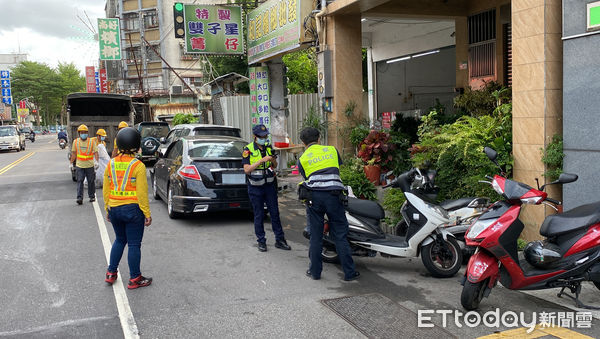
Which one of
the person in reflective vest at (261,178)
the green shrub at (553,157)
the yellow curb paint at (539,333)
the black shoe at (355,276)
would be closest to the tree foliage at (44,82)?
the person in reflective vest at (261,178)

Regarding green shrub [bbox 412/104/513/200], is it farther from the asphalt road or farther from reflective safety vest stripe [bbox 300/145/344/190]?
reflective safety vest stripe [bbox 300/145/344/190]

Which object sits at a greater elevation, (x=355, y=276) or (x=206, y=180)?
(x=206, y=180)

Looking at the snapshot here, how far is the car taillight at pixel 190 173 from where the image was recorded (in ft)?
27.6

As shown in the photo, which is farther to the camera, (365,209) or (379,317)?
(365,209)

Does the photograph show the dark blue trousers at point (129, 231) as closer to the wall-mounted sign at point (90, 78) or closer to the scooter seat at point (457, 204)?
the scooter seat at point (457, 204)

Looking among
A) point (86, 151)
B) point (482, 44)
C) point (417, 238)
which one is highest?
point (482, 44)

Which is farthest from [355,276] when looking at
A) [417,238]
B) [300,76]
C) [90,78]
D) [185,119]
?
[90,78]

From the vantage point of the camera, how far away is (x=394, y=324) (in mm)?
4336

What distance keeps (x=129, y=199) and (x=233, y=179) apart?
330 centimetres

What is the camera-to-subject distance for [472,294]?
4.41 metres

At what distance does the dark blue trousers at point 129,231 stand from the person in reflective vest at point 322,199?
187 cm

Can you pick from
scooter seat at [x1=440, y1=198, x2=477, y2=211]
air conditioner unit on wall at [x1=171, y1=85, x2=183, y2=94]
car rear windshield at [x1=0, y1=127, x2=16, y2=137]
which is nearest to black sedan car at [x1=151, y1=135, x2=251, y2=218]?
scooter seat at [x1=440, y1=198, x2=477, y2=211]

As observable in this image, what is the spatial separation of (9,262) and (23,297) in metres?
1.62

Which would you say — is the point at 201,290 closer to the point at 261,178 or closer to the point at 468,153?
the point at 261,178
